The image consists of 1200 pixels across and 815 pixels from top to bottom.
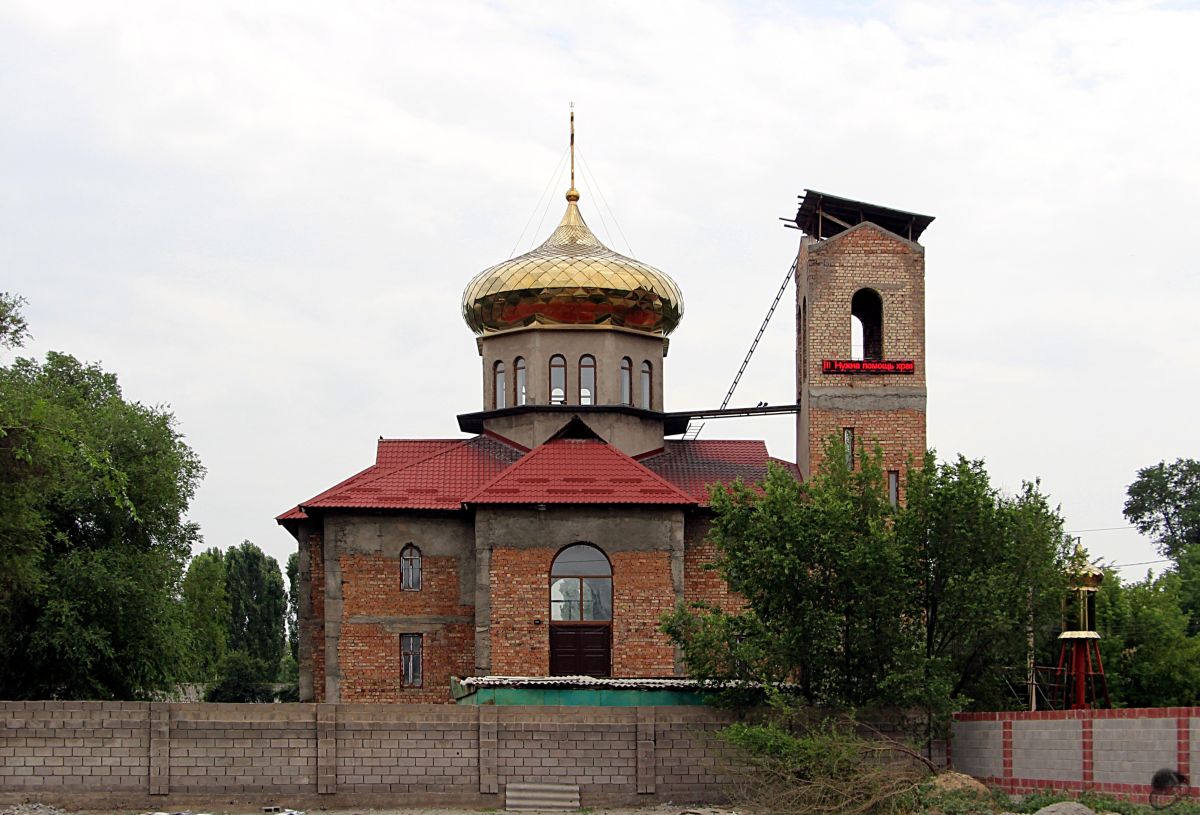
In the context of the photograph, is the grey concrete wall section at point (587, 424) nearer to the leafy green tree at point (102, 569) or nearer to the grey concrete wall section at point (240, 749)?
the leafy green tree at point (102, 569)

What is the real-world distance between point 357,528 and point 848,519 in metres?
11.1

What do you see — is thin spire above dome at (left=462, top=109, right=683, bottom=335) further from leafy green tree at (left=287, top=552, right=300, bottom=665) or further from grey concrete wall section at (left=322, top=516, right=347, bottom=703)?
leafy green tree at (left=287, top=552, right=300, bottom=665)

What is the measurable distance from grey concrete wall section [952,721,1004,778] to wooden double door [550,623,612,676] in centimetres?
746

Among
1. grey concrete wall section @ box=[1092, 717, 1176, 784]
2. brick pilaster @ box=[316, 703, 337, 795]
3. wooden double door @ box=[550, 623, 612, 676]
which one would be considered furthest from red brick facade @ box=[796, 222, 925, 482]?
brick pilaster @ box=[316, 703, 337, 795]

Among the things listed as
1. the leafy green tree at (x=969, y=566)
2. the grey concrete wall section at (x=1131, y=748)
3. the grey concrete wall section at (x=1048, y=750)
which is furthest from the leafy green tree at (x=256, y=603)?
the grey concrete wall section at (x=1131, y=748)

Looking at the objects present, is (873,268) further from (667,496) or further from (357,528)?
(357,528)

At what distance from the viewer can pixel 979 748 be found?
29938 mm

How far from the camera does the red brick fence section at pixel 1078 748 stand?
24609mm

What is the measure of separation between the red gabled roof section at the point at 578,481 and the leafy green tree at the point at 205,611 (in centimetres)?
1146

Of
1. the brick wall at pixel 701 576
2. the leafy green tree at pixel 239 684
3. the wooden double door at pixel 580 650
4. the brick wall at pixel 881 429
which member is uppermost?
the brick wall at pixel 881 429

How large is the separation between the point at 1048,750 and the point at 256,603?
156 ft

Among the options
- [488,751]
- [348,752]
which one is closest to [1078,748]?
[488,751]

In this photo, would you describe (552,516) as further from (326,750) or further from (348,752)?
(326,750)

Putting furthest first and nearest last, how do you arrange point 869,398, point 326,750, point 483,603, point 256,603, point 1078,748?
point 256,603
point 869,398
point 483,603
point 326,750
point 1078,748
